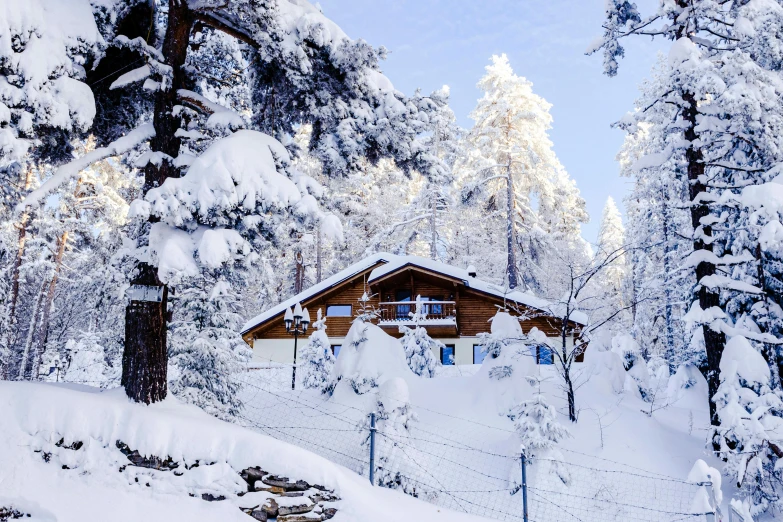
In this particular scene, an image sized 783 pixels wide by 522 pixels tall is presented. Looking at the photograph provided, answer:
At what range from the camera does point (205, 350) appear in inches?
391

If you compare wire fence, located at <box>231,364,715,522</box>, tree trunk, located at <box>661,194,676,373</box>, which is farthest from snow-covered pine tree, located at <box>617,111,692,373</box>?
wire fence, located at <box>231,364,715,522</box>

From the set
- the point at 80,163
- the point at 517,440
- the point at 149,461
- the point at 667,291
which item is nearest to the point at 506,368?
the point at 517,440

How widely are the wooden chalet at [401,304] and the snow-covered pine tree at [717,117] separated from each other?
13.7 meters

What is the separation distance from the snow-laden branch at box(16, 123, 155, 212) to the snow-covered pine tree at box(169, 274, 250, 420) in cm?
345

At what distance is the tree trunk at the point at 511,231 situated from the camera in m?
27.5

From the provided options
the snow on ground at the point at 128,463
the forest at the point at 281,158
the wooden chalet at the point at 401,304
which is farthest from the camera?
the wooden chalet at the point at 401,304

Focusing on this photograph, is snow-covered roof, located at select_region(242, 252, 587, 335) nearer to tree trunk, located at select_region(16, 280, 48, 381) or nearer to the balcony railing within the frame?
the balcony railing

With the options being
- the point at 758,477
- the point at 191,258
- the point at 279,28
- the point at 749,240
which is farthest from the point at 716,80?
the point at 191,258

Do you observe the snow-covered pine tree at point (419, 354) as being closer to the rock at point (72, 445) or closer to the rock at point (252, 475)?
the rock at point (252, 475)

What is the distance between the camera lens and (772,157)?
1100cm

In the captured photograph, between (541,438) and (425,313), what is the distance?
15878mm

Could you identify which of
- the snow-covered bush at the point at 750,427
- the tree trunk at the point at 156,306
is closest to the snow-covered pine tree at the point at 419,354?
the snow-covered bush at the point at 750,427

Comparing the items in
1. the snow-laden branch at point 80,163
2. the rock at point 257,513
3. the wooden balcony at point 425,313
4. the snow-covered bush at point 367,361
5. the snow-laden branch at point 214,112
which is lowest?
the rock at point 257,513

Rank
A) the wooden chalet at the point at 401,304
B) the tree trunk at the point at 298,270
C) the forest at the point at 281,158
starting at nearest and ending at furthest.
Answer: the forest at the point at 281,158
the wooden chalet at the point at 401,304
the tree trunk at the point at 298,270
